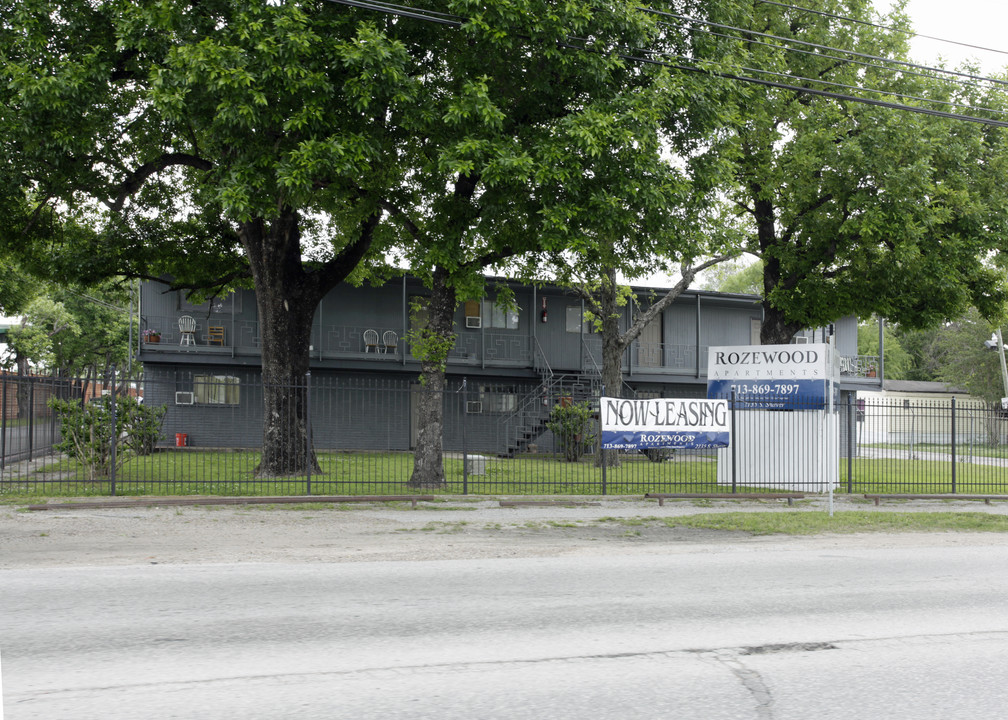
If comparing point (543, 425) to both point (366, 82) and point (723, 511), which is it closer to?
point (723, 511)

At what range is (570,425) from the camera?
84.5ft

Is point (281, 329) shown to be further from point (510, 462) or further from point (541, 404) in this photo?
point (541, 404)

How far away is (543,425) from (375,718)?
80.4ft

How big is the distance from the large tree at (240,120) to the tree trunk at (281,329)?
38mm

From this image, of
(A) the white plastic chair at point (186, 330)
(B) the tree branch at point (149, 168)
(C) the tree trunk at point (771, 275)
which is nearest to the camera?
(B) the tree branch at point (149, 168)

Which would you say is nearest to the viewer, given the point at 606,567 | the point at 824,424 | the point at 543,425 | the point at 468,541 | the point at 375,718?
the point at 375,718

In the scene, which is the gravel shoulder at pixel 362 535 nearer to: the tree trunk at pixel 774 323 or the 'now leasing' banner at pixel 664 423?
the 'now leasing' banner at pixel 664 423

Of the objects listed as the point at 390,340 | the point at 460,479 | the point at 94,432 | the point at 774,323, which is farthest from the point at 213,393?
the point at 774,323

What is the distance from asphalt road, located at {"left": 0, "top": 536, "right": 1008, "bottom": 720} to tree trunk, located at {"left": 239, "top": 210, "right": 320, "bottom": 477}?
10.0m

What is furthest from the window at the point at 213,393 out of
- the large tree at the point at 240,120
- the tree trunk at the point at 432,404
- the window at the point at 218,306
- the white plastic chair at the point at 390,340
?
the tree trunk at the point at 432,404

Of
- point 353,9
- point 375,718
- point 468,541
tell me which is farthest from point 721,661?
point 353,9

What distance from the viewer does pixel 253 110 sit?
13.1 m

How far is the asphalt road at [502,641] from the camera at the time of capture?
4.66 metres

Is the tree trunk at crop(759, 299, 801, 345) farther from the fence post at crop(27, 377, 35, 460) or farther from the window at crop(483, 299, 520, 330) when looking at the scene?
the fence post at crop(27, 377, 35, 460)
